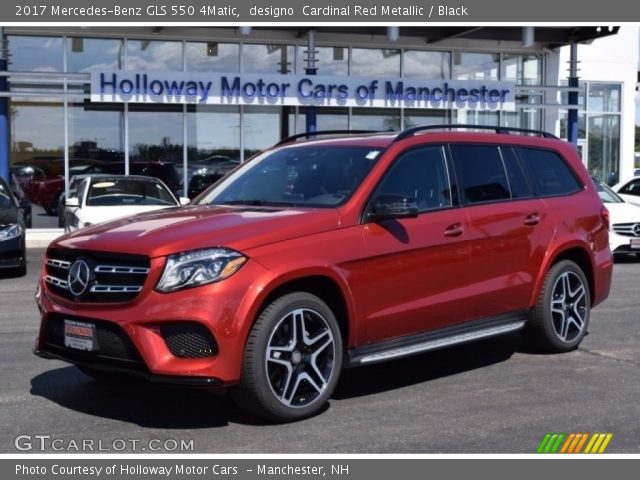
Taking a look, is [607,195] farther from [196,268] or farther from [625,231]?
[196,268]

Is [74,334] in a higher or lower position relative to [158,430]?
higher

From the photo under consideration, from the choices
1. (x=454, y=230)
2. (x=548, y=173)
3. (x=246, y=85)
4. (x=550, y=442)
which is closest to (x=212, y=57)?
(x=246, y=85)

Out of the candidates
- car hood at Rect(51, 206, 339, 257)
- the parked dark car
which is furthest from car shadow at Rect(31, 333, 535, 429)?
the parked dark car

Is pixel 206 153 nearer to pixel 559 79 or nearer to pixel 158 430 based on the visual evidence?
pixel 559 79

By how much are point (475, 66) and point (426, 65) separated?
1579 mm

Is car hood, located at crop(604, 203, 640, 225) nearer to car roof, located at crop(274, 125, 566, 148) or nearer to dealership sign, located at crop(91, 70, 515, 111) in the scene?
dealership sign, located at crop(91, 70, 515, 111)

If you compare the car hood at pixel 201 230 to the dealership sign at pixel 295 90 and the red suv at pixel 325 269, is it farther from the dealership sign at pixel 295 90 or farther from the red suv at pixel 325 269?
the dealership sign at pixel 295 90

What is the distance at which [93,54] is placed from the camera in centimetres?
2188

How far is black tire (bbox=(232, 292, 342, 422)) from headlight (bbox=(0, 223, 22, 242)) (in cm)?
879

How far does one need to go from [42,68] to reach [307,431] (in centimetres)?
1785

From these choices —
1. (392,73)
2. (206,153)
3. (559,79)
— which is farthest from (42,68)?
(559,79)

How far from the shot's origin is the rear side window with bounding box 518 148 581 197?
25.2 feet

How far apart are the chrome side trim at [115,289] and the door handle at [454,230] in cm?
237

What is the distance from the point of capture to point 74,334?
18.1 feet
